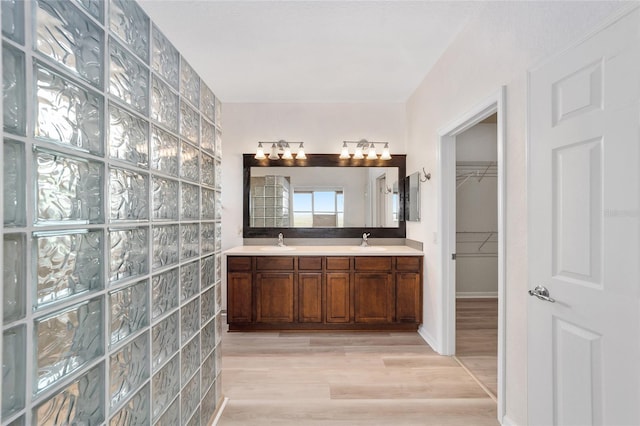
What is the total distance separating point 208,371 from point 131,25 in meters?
1.74

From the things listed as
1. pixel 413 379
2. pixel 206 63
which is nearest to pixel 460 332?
pixel 413 379

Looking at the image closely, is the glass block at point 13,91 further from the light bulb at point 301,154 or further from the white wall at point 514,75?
the light bulb at point 301,154

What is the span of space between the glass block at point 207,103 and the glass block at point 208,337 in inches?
47.6

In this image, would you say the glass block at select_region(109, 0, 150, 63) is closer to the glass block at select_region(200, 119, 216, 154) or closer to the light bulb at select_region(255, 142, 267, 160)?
the glass block at select_region(200, 119, 216, 154)

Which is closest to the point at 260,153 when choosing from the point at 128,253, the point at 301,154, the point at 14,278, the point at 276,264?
the point at 301,154

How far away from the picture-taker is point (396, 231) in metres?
4.10

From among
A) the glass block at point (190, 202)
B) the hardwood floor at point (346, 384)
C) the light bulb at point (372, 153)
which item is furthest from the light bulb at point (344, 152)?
the glass block at point (190, 202)

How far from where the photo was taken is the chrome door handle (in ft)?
4.90

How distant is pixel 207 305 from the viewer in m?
1.87

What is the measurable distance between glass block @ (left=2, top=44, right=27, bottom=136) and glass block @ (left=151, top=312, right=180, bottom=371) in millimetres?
831

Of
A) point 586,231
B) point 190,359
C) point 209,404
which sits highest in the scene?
point 586,231

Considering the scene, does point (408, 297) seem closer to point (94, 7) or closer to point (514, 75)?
point (514, 75)

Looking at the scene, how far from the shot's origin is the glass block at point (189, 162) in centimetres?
152

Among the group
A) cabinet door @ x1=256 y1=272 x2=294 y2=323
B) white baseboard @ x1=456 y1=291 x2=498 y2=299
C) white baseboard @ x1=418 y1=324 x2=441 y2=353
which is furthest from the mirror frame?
white baseboard @ x1=456 y1=291 x2=498 y2=299
